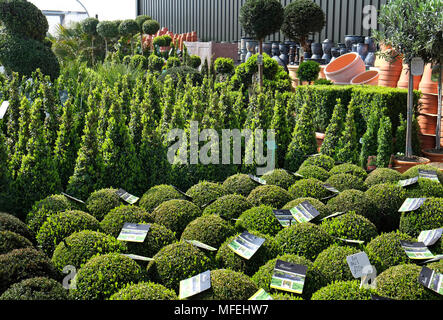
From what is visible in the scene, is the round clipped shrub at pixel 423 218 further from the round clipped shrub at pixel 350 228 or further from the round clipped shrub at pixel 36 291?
the round clipped shrub at pixel 36 291

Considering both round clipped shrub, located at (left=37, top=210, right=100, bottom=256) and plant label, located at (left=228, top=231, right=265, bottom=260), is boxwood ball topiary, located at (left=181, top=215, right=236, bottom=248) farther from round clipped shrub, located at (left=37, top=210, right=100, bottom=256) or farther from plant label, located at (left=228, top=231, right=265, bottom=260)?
round clipped shrub, located at (left=37, top=210, right=100, bottom=256)

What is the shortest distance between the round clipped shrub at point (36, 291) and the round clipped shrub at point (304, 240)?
48.1 inches

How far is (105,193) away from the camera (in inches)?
129

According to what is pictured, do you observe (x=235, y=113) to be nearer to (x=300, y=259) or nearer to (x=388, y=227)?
(x=388, y=227)

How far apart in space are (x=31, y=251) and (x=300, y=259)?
4.57 ft

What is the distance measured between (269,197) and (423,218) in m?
1.05

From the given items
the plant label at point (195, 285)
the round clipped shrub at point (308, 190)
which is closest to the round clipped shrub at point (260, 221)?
the round clipped shrub at point (308, 190)

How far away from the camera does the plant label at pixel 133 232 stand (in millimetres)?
2612

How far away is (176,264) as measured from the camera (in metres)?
2.37

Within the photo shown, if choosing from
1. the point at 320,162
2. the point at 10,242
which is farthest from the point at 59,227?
the point at 320,162

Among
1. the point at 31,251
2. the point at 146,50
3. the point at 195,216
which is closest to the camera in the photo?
the point at 31,251

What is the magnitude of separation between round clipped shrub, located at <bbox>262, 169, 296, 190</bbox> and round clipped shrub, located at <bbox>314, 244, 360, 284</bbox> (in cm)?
130

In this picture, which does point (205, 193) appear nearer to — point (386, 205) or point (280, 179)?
point (280, 179)
